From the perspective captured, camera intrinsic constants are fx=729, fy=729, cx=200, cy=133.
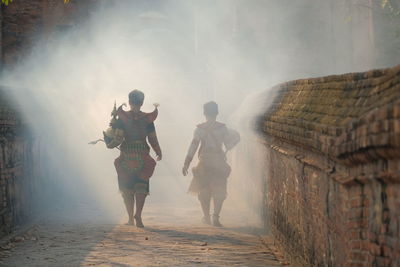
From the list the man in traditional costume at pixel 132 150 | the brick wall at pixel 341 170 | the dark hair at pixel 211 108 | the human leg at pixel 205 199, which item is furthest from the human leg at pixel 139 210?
the brick wall at pixel 341 170

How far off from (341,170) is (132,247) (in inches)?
143

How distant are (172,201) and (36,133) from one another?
3568 mm

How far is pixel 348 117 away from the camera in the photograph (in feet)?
16.1

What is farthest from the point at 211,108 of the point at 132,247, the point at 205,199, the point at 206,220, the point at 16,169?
the point at 132,247

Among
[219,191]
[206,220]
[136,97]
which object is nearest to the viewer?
[136,97]

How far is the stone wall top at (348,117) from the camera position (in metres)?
3.92

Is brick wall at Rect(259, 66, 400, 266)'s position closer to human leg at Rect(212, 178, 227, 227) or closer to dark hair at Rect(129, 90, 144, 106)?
dark hair at Rect(129, 90, 144, 106)

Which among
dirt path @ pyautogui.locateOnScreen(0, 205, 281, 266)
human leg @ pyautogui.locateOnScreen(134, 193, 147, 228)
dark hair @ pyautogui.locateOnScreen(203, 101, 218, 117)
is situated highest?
dark hair @ pyautogui.locateOnScreen(203, 101, 218, 117)

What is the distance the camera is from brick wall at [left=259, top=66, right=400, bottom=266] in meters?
4.00

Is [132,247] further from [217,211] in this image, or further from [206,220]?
[206,220]

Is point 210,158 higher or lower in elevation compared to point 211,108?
lower

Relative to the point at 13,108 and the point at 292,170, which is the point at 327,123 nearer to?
the point at 292,170

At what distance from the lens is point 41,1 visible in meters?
24.6

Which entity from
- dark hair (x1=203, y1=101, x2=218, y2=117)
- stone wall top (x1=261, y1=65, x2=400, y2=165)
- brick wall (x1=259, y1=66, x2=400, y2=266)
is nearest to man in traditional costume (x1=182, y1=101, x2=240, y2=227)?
dark hair (x1=203, y1=101, x2=218, y2=117)
